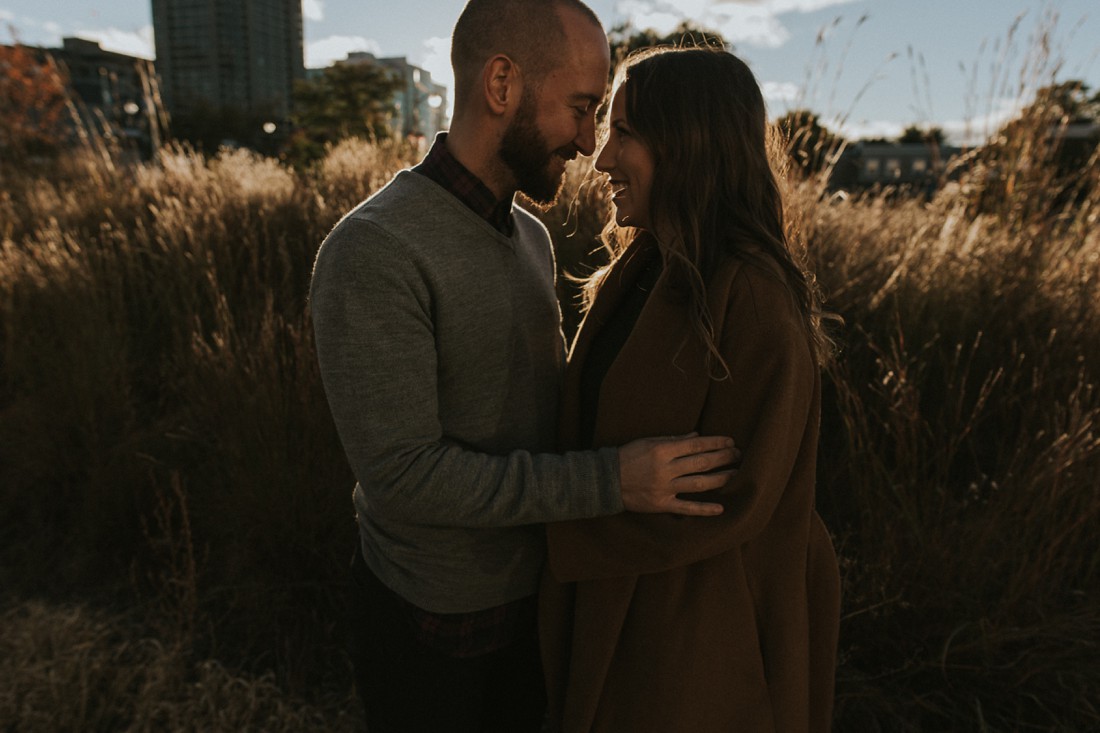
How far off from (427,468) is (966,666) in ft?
5.71

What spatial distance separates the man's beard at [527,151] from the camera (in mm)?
1456

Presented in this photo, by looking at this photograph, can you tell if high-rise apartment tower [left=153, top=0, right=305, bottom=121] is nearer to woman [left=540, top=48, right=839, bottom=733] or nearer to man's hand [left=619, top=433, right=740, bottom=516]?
woman [left=540, top=48, right=839, bottom=733]

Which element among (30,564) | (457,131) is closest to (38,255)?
(30,564)

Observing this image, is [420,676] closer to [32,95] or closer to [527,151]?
[527,151]

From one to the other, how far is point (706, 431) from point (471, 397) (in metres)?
0.46

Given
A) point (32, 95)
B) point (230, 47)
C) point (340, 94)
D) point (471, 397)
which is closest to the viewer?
point (471, 397)

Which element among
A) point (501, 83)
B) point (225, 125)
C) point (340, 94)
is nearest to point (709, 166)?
point (501, 83)

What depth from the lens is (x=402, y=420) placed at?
1231 mm

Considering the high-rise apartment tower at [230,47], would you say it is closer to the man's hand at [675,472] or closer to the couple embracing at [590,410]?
the couple embracing at [590,410]

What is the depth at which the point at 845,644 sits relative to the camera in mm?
2262

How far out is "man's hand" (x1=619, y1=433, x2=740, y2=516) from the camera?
1.16 meters

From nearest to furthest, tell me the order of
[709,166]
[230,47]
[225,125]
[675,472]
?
[675,472] → [709,166] → [225,125] → [230,47]

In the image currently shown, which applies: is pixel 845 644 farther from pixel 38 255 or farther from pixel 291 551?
pixel 38 255

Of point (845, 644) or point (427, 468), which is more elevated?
point (427, 468)
